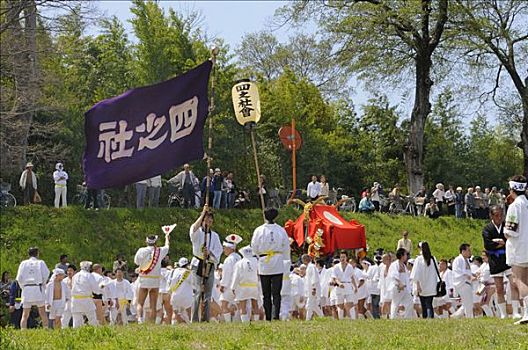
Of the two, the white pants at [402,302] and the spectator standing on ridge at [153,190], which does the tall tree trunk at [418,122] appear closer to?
the spectator standing on ridge at [153,190]

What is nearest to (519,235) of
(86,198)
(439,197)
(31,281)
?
(31,281)

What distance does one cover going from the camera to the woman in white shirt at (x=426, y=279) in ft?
64.3

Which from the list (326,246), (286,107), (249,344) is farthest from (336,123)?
(249,344)

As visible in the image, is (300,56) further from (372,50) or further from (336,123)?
(372,50)

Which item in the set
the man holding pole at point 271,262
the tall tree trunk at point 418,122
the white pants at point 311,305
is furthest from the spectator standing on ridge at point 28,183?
the tall tree trunk at point 418,122

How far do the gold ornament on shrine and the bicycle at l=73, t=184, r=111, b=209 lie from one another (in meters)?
8.21

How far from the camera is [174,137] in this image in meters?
13.8

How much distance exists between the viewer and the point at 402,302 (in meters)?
20.9

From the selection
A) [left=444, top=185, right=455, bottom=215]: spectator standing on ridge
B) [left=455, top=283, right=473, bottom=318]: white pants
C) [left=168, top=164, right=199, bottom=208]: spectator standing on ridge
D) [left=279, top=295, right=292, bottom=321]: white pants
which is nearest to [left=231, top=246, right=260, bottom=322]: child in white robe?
[left=279, top=295, right=292, bottom=321]: white pants

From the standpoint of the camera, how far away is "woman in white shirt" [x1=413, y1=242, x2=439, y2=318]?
19594mm

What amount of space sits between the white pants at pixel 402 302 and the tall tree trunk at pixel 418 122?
2161 centimetres

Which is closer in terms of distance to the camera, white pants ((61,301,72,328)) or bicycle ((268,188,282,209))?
white pants ((61,301,72,328))

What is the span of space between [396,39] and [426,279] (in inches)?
976

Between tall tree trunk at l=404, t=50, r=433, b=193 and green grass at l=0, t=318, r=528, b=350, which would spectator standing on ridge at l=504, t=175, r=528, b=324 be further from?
tall tree trunk at l=404, t=50, r=433, b=193
